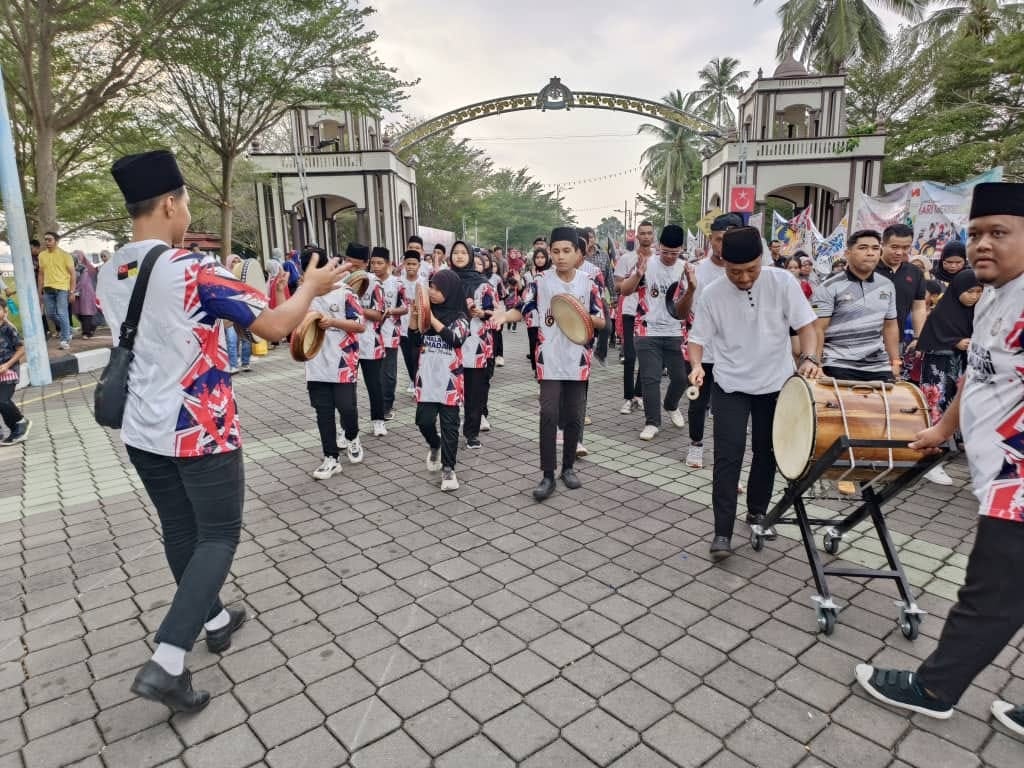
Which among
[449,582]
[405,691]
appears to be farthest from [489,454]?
[405,691]

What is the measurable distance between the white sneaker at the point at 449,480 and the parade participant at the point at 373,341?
174 cm

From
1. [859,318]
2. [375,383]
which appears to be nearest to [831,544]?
[859,318]

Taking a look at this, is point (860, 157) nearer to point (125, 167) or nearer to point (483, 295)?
point (483, 295)

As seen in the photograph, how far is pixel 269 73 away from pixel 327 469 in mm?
16527

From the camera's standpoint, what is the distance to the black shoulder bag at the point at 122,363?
246 centimetres

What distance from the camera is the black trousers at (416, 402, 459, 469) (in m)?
5.19

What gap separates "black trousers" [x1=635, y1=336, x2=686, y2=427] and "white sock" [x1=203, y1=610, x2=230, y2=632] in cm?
454

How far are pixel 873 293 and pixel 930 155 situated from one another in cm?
2526

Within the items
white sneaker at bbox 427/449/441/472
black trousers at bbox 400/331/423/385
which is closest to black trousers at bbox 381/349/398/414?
black trousers at bbox 400/331/423/385

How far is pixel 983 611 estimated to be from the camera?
2.29 metres

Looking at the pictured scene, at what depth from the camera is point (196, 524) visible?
9.41 ft

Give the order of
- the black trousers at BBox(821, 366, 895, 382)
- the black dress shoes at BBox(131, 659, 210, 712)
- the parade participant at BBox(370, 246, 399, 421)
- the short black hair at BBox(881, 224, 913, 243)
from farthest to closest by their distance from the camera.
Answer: the parade participant at BBox(370, 246, 399, 421) → the short black hair at BBox(881, 224, 913, 243) → the black trousers at BBox(821, 366, 895, 382) → the black dress shoes at BBox(131, 659, 210, 712)

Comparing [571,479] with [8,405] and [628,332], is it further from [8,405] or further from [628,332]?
[8,405]

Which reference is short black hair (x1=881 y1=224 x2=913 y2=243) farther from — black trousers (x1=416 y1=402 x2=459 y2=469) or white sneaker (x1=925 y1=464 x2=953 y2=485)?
black trousers (x1=416 y1=402 x2=459 y2=469)
